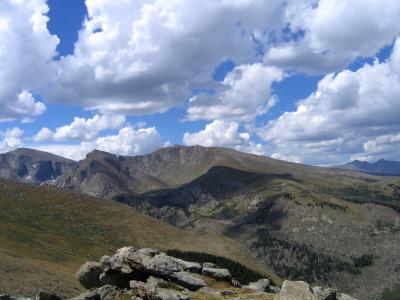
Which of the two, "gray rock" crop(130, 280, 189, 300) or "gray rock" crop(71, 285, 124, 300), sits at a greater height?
"gray rock" crop(130, 280, 189, 300)

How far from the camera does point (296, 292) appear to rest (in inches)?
1469

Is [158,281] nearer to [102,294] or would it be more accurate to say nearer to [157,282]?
[157,282]

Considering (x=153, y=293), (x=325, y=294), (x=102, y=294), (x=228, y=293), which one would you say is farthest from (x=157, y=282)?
(x=325, y=294)

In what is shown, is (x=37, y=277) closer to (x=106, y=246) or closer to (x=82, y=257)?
(x=82, y=257)

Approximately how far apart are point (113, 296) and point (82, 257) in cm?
11626

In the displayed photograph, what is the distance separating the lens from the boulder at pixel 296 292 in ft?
121

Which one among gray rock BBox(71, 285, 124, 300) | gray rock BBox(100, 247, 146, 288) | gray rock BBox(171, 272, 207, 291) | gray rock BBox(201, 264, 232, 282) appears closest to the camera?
gray rock BBox(71, 285, 124, 300)

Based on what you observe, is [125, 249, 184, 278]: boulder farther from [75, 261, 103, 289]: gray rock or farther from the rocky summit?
[75, 261, 103, 289]: gray rock

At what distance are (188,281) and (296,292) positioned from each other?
15297 millimetres

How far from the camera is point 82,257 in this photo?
15712 cm

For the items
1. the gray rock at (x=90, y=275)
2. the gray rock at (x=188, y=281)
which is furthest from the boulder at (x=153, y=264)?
the gray rock at (x=90, y=275)

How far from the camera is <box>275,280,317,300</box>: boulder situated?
36.8 meters

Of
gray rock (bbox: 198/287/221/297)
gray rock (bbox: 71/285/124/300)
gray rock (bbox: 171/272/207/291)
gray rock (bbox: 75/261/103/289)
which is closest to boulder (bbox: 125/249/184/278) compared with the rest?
gray rock (bbox: 171/272/207/291)

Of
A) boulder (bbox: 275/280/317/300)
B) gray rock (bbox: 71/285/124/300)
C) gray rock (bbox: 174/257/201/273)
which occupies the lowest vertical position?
gray rock (bbox: 71/285/124/300)
